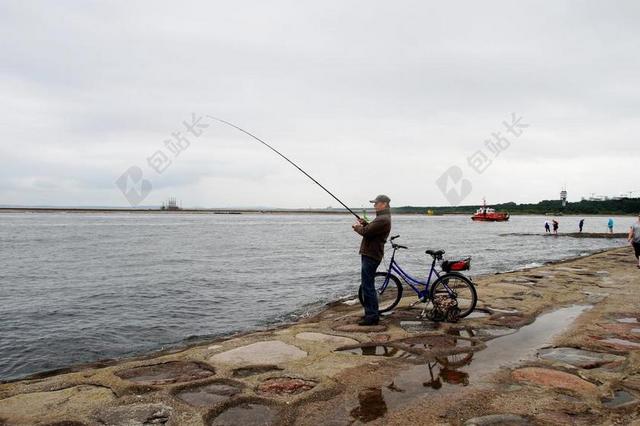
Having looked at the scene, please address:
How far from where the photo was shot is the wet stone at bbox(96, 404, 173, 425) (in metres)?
4.01

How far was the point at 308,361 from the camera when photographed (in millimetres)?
5668

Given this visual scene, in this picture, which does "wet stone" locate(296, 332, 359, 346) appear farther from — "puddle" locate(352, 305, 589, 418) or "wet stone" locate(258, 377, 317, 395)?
"wet stone" locate(258, 377, 317, 395)

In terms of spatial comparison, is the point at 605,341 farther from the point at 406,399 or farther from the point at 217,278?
the point at 217,278

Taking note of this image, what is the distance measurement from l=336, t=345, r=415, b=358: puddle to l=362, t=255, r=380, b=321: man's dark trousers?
1311 mm

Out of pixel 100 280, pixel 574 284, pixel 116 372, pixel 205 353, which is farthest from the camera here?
pixel 100 280

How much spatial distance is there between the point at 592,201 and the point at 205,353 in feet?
712

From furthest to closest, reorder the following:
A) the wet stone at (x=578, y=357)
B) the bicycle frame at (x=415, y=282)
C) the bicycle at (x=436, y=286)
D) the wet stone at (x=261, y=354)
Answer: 1. the bicycle frame at (x=415, y=282)
2. the bicycle at (x=436, y=286)
3. the wet stone at (x=261, y=354)
4. the wet stone at (x=578, y=357)

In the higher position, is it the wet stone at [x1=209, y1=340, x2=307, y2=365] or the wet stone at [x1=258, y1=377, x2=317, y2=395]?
the wet stone at [x1=258, y1=377, x2=317, y2=395]

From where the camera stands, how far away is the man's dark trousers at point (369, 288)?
7.48m

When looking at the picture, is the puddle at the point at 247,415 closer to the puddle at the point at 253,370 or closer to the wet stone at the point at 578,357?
the puddle at the point at 253,370

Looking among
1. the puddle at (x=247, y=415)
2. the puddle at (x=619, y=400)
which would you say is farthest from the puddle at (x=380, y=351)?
the puddle at (x=619, y=400)

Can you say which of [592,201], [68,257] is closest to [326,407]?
[68,257]

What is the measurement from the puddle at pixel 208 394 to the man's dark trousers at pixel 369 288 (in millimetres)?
3215

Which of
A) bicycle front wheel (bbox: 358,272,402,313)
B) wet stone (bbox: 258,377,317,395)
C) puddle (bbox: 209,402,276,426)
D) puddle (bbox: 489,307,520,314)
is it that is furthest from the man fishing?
puddle (bbox: 209,402,276,426)
